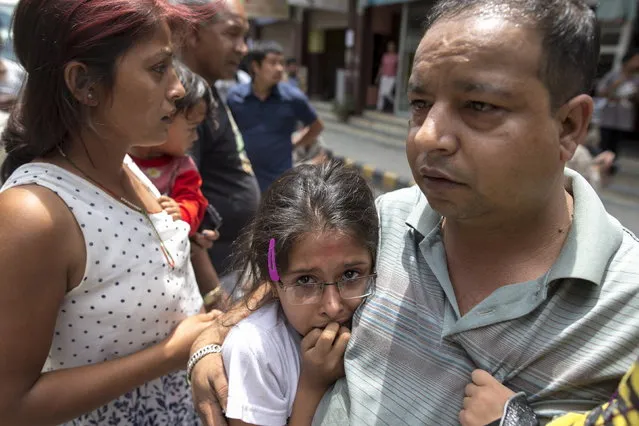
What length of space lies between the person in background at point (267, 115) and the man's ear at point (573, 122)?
11.9 ft

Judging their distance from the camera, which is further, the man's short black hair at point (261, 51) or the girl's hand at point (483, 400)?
the man's short black hair at point (261, 51)

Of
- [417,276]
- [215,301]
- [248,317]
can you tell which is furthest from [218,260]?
[417,276]

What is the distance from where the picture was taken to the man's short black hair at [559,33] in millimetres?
955

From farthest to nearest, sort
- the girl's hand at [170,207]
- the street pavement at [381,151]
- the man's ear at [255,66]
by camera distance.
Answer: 1. the street pavement at [381,151]
2. the man's ear at [255,66]
3. the girl's hand at [170,207]

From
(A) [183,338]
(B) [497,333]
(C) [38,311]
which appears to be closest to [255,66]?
(A) [183,338]

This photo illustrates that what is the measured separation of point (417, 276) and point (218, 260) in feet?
6.03

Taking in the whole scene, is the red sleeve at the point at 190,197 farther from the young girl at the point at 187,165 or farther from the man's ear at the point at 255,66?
the man's ear at the point at 255,66

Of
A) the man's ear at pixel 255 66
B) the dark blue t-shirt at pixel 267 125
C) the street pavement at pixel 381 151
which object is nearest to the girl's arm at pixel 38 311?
the dark blue t-shirt at pixel 267 125

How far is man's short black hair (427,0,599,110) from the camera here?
0.96 metres

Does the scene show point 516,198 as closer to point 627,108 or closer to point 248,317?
point 248,317

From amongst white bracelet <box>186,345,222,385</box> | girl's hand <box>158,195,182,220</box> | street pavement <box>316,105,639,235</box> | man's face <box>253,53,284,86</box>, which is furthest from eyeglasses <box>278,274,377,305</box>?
street pavement <box>316,105,639,235</box>

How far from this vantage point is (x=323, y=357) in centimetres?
122

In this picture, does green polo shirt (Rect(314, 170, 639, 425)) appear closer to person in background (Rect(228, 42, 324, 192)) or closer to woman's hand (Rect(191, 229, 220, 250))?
woman's hand (Rect(191, 229, 220, 250))

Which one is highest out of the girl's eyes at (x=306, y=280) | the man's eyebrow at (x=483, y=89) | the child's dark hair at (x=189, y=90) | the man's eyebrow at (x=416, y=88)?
the man's eyebrow at (x=483, y=89)
